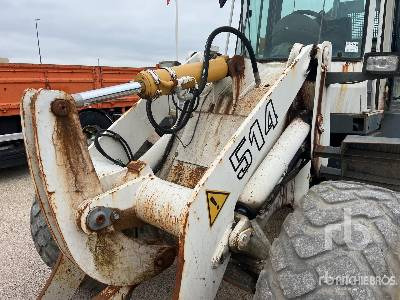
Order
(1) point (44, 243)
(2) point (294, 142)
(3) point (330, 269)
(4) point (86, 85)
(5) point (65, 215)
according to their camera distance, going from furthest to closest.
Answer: (4) point (86, 85) → (1) point (44, 243) → (2) point (294, 142) → (5) point (65, 215) → (3) point (330, 269)

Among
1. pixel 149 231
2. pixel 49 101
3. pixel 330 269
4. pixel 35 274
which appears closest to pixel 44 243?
pixel 35 274

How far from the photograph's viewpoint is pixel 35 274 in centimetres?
366

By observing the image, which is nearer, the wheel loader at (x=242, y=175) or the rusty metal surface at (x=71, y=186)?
the wheel loader at (x=242, y=175)

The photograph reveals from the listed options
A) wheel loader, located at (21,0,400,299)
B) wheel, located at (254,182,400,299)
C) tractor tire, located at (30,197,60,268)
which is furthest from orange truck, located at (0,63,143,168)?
wheel, located at (254,182,400,299)

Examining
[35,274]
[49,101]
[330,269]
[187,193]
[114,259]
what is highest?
[49,101]

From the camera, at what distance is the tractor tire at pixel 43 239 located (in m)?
Answer: 3.12

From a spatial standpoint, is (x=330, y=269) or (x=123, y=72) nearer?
(x=330, y=269)

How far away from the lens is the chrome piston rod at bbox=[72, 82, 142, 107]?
2.16 metres

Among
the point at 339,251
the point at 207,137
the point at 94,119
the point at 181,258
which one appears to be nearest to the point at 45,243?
the point at 207,137

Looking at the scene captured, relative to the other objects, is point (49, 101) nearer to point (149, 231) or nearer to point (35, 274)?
point (149, 231)

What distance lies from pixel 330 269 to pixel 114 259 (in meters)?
1.16

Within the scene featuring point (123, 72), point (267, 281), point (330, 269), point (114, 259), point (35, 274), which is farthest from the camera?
point (123, 72)

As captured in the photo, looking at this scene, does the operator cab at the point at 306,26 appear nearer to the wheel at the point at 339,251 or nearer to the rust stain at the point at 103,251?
the wheel at the point at 339,251

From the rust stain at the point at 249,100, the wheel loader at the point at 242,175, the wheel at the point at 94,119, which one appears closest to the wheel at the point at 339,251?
the wheel loader at the point at 242,175
